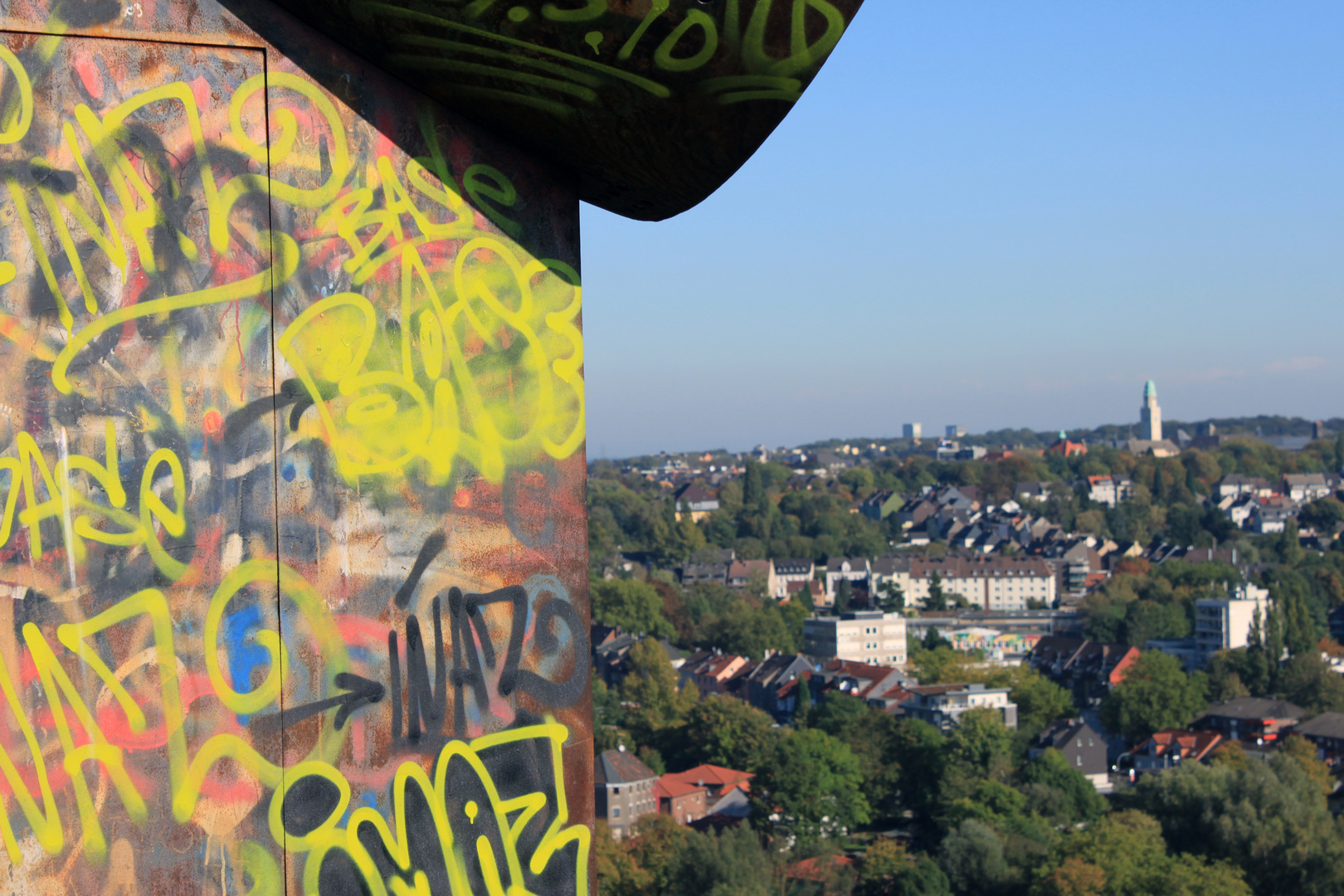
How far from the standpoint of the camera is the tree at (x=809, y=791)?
43750 mm

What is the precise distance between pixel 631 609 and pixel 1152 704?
30782mm

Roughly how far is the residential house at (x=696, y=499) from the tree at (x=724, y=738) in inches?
3371

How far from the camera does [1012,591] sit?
99625 mm

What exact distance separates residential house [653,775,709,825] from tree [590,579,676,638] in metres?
30.0

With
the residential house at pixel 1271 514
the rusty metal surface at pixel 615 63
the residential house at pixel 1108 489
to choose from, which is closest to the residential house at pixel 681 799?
the rusty metal surface at pixel 615 63

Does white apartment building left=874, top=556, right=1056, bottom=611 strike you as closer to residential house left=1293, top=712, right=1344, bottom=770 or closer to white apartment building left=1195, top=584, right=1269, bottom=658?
white apartment building left=1195, top=584, right=1269, bottom=658

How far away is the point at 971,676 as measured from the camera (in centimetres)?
6325

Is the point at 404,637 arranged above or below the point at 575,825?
above

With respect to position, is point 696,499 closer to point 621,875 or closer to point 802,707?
point 802,707

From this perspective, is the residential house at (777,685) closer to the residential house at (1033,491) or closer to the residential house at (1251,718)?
the residential house at (1251,718)

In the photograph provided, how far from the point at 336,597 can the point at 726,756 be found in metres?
49.7

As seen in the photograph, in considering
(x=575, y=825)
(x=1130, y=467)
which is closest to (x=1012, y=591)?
(x=1130, y=467)

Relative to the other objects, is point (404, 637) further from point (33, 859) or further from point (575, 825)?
point (33, 859)

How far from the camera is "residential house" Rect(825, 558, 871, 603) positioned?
103 metres
